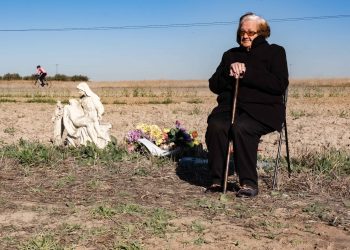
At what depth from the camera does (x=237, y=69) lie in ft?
16.4

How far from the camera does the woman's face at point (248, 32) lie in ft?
17.0

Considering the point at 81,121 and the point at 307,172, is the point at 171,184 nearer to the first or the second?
the point at 307,172

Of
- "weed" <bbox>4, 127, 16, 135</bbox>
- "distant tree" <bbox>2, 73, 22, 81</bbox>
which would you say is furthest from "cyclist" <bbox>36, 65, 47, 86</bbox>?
"weed" <bbox>4, 127, 16, 135</bbox>

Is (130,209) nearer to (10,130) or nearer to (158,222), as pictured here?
(158,222)

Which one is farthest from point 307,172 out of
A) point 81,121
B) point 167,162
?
point 81,121

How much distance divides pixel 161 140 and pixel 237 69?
260cm

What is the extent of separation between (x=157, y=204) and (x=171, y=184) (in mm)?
805

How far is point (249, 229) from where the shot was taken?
13.1 ft

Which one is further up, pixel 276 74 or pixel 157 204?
pixel 276 74

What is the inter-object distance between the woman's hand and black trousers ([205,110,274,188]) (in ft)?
1.24

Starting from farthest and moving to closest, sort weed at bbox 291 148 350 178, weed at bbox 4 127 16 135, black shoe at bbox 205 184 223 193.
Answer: weed at bbox 4 127 16 135, weed at bbox 291 148 350 178, black shoe at bbox 205 184 223 193

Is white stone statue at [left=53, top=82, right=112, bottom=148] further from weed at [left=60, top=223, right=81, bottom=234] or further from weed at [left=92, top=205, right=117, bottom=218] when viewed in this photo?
weed at [left=60, top=223, right=81, bottom=234]

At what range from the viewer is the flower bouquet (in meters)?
7.11

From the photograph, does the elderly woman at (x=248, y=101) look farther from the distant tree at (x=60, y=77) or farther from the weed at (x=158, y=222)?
the distant tree at (x=60, y=77)
